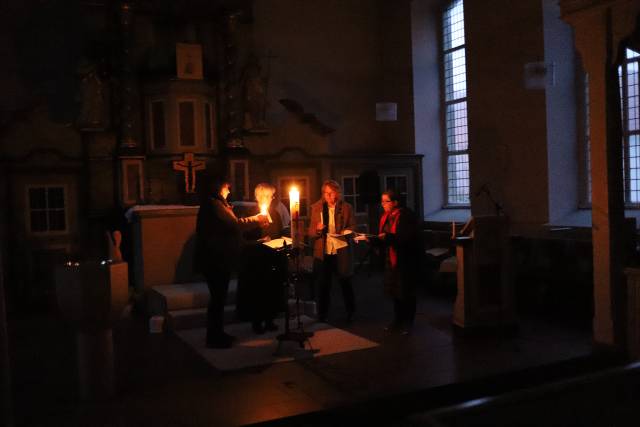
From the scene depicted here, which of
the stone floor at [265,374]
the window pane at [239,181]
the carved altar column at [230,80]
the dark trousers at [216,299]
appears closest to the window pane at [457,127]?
the carved altar column at [230,80]

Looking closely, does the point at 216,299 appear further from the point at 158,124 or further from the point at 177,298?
the point at 158,124

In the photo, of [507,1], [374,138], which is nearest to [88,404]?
[507,1]

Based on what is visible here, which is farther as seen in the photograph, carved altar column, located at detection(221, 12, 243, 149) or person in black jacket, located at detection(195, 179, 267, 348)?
carved altar column, located at detection(221, 12, 243, 149)

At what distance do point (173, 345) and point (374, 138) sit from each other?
308 inches

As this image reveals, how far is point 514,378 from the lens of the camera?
189 inches

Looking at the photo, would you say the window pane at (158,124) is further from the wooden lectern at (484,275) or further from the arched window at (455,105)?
the wooden lectern at (484,275)

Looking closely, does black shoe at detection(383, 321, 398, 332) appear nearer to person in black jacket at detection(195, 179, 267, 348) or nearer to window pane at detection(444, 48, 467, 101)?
person in black jacket at detection(195, 179, 267, 348)

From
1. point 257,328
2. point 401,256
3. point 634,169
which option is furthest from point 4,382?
point 634,169

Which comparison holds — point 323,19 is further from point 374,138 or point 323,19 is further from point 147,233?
point 147,233

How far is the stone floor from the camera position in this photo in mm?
4250

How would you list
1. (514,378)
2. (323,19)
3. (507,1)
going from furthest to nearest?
(323,19) → (507,1) → (514,378)

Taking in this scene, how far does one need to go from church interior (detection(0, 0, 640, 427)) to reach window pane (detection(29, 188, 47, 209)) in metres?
0.03

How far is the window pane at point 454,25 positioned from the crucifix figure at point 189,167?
5.31 metres

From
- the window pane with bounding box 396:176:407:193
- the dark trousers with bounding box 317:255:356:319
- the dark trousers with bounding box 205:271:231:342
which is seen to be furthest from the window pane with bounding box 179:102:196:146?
the dark trousers with bounding box 205:271:231:342
